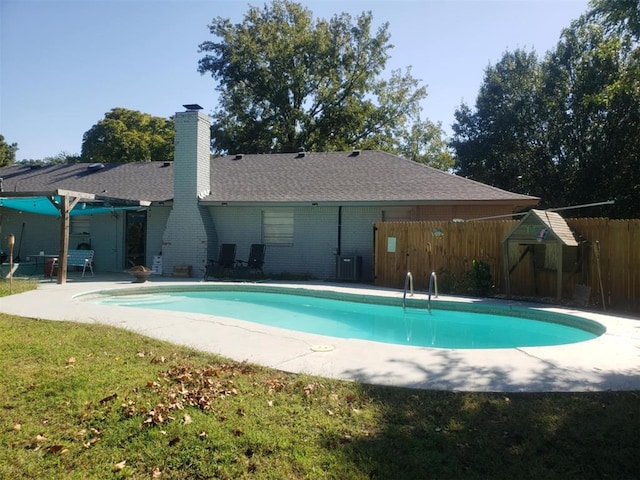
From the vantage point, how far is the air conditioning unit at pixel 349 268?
1499 cm

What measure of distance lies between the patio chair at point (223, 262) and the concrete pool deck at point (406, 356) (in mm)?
7472

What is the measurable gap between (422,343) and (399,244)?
6.04 metres

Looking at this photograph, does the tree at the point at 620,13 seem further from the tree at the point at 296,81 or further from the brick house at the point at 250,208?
the tree at the point at 296,81

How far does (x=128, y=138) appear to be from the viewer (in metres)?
34.1

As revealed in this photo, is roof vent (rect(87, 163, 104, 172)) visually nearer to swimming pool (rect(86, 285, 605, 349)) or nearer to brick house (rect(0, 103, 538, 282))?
brick house (rect(0, 103, 538, 282))

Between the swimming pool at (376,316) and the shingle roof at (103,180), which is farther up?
the shingle roof at (103,180)

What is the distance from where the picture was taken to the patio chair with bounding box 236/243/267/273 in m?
16.1

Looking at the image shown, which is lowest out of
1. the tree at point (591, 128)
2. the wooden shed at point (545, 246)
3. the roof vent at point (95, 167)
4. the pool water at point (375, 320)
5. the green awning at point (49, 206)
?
the pool water at point (375, 320)

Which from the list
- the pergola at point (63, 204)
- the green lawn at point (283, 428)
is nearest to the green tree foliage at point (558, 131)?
the pergola at point (63, 204)

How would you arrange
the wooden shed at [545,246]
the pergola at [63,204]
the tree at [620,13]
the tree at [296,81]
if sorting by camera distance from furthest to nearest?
the tree at [296,81], the pergola at [63,204], the wooden shed at [545,246], the tree at [620,13]

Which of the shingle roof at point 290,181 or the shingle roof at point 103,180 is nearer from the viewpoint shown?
the shingle roof at point 290,181

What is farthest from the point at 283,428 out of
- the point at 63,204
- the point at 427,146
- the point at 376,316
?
the point at 427,146

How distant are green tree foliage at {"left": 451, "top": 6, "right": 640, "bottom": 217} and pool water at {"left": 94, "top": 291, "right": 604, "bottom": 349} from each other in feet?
54.3

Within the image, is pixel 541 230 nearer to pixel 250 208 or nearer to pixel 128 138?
pixel 250 208
